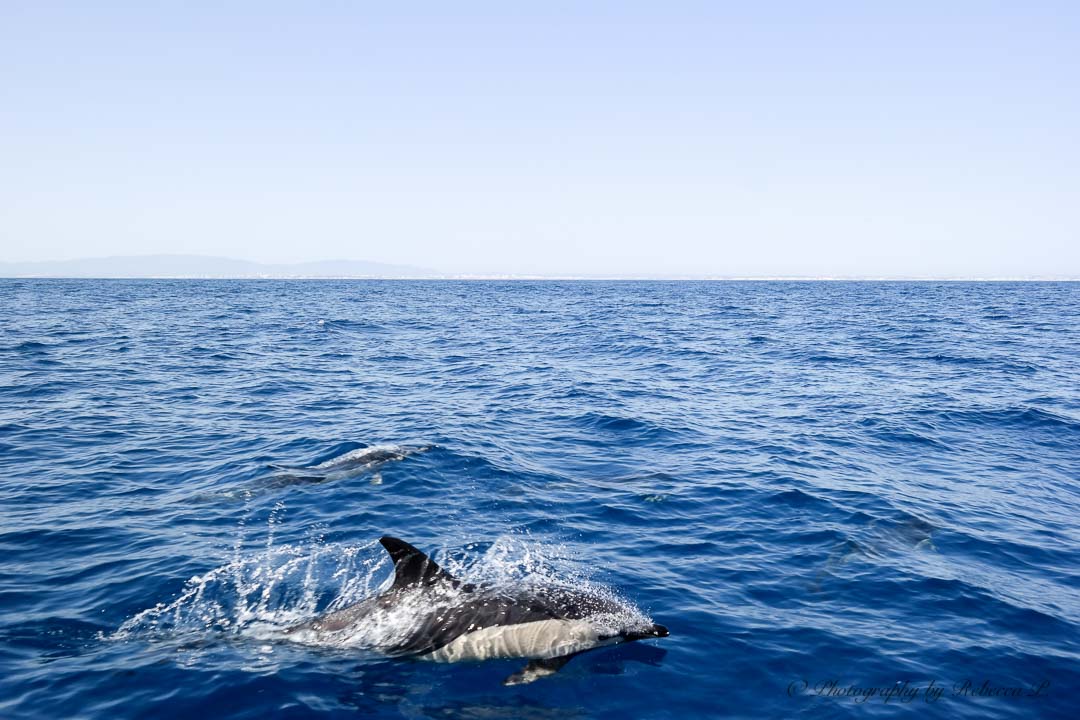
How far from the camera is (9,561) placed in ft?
35.8

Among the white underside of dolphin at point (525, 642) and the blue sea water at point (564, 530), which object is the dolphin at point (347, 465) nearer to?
the blue sea water at point (564, 530)

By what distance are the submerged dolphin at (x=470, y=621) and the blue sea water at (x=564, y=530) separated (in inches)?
8.6

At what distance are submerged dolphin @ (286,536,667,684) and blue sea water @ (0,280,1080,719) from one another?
0.22m

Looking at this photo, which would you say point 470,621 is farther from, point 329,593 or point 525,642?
point 329,593

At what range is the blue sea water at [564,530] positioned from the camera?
25.7 feet

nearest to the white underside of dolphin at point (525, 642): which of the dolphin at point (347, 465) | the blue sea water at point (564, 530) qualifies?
the blue sea water at point (564, 530)

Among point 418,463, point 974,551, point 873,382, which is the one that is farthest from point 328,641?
point 873,382

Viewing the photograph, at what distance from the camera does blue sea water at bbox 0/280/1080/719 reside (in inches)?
308

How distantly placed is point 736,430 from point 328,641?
14.4 m

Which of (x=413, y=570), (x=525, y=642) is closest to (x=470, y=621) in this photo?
(x=525, y=642)

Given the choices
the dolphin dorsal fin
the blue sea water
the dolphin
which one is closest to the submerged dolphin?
the dolphin dorsal fin

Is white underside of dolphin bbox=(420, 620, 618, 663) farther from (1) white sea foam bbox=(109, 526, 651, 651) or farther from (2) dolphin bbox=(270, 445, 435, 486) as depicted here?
(2) dolphin bbox=(270, 445, 435, 486)

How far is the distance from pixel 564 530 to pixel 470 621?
4111 mm

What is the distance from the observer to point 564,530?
1249cm
